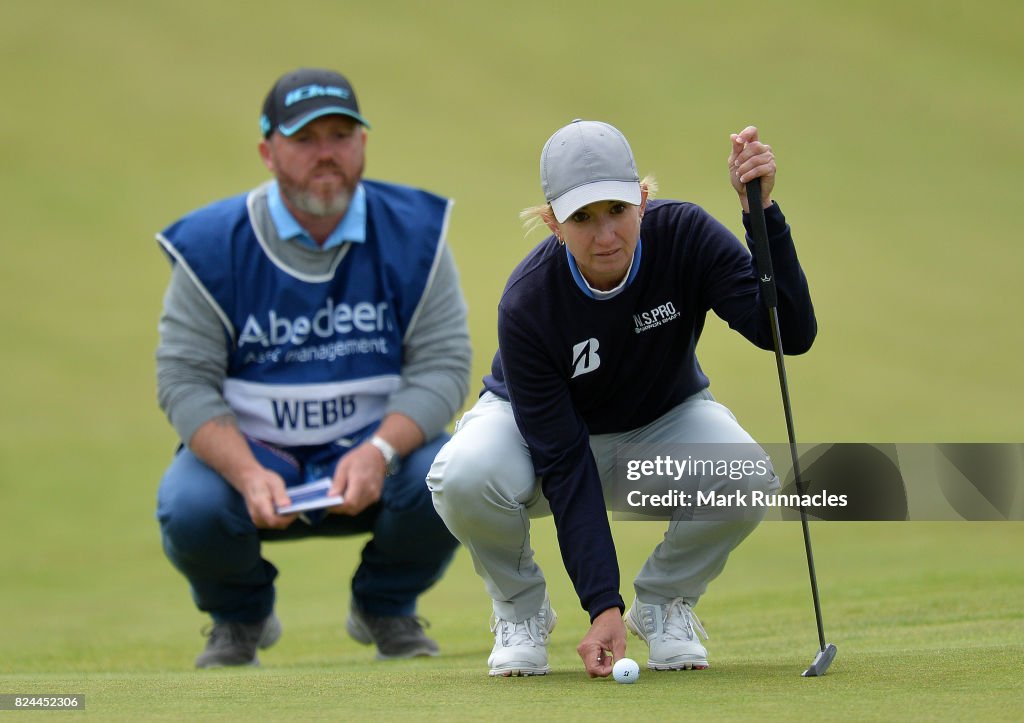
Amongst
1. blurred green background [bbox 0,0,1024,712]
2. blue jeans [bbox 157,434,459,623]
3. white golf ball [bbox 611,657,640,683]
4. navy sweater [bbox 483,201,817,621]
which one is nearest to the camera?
white golf ball [bbox 611,657,640,683]

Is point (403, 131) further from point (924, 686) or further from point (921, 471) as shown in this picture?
point (924, 686)

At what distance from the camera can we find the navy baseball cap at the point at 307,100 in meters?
3.95

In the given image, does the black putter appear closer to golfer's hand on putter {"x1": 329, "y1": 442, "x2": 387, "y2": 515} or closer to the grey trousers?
the grey trousers

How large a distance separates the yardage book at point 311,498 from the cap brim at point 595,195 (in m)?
1.31

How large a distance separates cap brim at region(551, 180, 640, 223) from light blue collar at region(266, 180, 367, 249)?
142 centimetres

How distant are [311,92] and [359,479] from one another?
1.05 metres

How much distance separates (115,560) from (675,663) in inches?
150

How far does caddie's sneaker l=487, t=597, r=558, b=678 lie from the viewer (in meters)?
2.92

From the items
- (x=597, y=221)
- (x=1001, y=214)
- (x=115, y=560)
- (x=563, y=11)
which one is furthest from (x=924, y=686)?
(x=563, y=11)

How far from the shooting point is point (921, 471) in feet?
14.4

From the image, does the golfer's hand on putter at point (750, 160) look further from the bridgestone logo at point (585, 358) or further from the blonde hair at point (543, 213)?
the bridgestone logo at point (585, 358)

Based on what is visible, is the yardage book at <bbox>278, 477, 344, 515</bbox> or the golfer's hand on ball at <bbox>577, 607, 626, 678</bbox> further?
the yardage book at <bbox>278, 477, 344, 515</bbox>

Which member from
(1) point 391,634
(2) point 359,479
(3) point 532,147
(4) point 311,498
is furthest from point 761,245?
(3) point 532,147

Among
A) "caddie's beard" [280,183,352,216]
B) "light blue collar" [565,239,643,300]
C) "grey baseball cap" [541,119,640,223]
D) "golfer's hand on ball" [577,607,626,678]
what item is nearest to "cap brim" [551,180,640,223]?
"grey baseball cap" [541,119,640,223]
